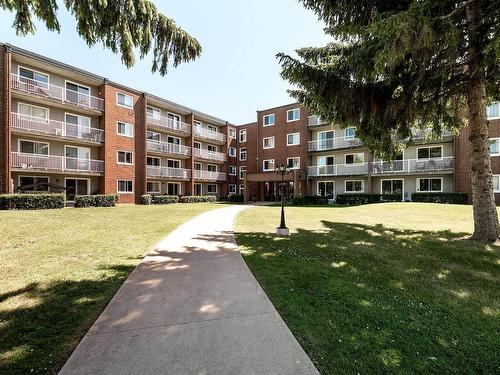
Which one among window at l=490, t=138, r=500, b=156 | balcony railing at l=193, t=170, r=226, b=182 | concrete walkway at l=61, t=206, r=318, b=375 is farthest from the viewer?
balcony railing at l=193, t=170, r=226, b=182

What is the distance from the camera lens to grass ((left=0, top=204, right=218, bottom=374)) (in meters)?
3.10

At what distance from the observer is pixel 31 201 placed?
56.0 ft

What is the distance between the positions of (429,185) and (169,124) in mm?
27549

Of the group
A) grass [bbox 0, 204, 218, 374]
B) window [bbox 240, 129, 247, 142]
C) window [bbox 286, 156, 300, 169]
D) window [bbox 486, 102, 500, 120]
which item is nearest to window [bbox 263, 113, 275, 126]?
window [bbox 240, 129, 247, 142]

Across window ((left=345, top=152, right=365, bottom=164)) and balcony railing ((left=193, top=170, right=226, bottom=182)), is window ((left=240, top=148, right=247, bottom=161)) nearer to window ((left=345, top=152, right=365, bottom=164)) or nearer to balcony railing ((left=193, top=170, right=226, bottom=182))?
balcony railing ((left=193, top=170, right=226, bottom=182))

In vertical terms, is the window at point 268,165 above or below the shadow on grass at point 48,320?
above

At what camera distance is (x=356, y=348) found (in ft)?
10.3

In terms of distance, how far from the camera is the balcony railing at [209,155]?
3326 cm

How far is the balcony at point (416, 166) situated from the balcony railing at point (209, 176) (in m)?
19.0

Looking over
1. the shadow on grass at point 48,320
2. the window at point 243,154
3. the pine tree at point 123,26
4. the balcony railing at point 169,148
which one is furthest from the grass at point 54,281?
the window at point 243,154

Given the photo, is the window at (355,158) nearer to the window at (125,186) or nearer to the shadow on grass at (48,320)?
the window at (125,186)

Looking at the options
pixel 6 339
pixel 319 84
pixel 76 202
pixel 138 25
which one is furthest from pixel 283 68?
pixel 76 202

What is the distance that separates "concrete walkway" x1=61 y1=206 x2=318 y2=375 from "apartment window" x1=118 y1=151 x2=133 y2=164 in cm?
2254

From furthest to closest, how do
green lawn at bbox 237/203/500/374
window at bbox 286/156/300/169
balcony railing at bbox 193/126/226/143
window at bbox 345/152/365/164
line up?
balcony railing at bbox 193/126/226/143
window at bbox 286/156/300/169
window at bbox 345/152/365/164
green lawn at bbox 237/203/500/374
